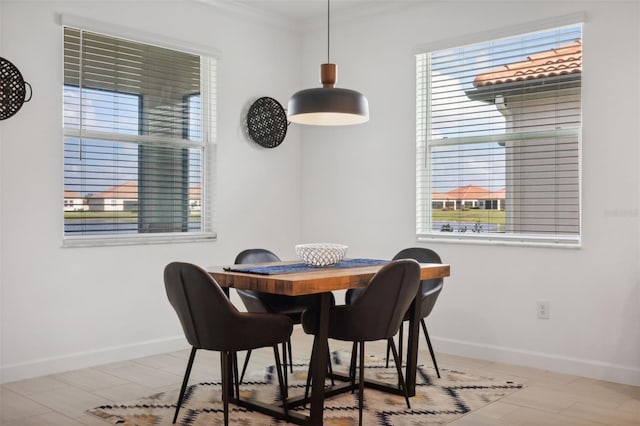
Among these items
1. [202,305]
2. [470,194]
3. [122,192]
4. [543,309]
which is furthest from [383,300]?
[122,192]

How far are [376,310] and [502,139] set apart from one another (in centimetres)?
200

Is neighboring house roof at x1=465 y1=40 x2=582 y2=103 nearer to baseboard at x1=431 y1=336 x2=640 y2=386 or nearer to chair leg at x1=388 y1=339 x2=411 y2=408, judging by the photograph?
baseboard at x1=431 y1=336 x2=640 y2=386

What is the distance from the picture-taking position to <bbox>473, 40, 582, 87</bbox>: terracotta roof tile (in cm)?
410

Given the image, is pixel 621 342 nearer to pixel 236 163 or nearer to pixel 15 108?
pixel 236 163

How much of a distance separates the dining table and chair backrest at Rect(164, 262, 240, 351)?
0.90 feet

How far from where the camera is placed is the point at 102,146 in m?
4.33

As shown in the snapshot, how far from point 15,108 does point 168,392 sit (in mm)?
1902

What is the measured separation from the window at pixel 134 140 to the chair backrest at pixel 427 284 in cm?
175

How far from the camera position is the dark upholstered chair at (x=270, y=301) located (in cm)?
365

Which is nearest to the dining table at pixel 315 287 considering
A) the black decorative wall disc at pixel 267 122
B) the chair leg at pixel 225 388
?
the chair leg at pixel 225 388

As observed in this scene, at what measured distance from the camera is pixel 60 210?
4051 millimetres

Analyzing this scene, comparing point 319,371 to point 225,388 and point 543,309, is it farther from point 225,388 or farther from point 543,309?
point 543,309

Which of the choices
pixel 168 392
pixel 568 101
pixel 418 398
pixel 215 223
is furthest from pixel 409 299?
pixel 215 223

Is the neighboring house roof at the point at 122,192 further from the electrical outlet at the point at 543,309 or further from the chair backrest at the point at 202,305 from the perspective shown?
the electrical outlet at the point at 543,309
